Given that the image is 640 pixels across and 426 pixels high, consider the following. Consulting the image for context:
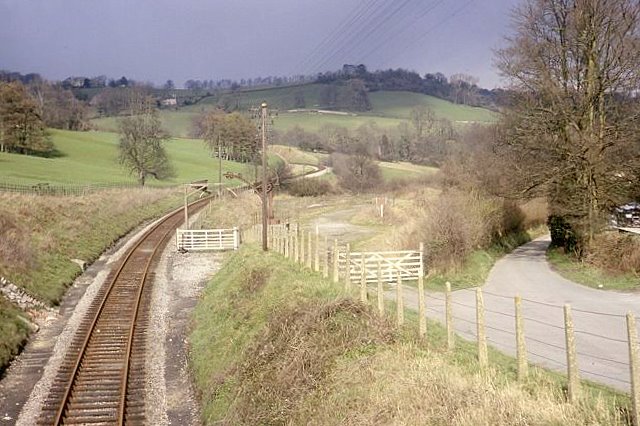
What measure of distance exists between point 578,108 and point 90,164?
8303 centimetres

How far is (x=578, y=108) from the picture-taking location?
27141 mm

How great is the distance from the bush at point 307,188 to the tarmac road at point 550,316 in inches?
2210

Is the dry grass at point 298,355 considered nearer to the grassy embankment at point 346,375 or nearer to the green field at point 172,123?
the grassy embankment at point 346,375

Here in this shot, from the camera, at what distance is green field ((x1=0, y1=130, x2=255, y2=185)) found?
73.8 metres

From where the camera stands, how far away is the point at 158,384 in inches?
650

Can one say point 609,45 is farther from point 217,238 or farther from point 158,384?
point 217,238

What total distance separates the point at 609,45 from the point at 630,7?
1618 mm

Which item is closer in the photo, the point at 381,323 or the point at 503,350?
the point at 381,323

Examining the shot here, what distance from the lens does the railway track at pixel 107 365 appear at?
1463 centimetres

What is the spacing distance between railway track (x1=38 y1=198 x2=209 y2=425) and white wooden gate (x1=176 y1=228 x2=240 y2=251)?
35.8 ft

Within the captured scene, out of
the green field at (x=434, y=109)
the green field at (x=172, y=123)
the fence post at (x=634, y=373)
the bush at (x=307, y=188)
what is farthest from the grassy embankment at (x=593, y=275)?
the green field at (x=172, y=123)

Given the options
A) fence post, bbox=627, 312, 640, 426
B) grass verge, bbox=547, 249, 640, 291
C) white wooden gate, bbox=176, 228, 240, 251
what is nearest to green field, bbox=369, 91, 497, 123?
white wooden gate, bbox=176, 228, 240, 251

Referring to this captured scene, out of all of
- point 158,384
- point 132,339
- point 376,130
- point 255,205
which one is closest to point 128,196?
point 255,205

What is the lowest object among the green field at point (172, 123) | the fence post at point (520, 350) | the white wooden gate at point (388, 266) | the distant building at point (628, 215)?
the white wooden gate at point (388, 266)
